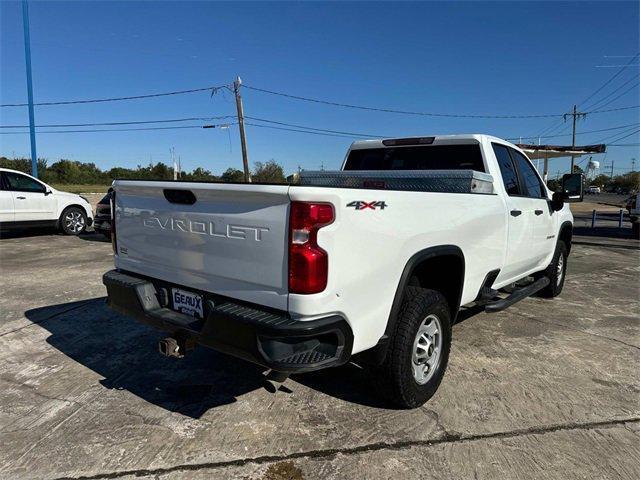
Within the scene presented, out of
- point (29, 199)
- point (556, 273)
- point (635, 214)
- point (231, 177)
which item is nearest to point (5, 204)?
point (29, 199)

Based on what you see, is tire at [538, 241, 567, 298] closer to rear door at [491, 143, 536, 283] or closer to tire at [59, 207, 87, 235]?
rear door at [491, 143, 536, 283]

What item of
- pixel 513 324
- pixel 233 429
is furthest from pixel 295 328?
pixel 513 324

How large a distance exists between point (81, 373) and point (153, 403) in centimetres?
93

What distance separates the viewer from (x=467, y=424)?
3090 mm

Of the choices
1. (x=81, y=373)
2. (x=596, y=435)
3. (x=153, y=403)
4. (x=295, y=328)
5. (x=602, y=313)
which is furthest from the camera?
(x=602, y=313)

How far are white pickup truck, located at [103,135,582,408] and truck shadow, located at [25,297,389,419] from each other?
589mm

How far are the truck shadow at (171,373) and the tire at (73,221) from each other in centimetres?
868

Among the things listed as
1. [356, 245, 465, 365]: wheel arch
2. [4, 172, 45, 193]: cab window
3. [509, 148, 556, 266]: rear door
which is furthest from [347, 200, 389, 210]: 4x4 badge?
[4, 172, 45, 193]: cab window

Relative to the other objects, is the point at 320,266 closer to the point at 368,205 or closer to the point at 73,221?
the point at 368,205

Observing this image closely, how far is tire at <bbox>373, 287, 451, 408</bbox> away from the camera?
9.77 feet

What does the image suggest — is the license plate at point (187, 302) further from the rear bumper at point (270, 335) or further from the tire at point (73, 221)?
the tire at point (73, 221)

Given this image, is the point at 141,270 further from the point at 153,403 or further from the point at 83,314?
the point at 83,314

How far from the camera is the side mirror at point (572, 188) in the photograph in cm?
553

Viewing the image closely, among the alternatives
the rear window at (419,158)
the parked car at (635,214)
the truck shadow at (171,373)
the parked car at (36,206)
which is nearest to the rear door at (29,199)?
the parked car at (36,206)
